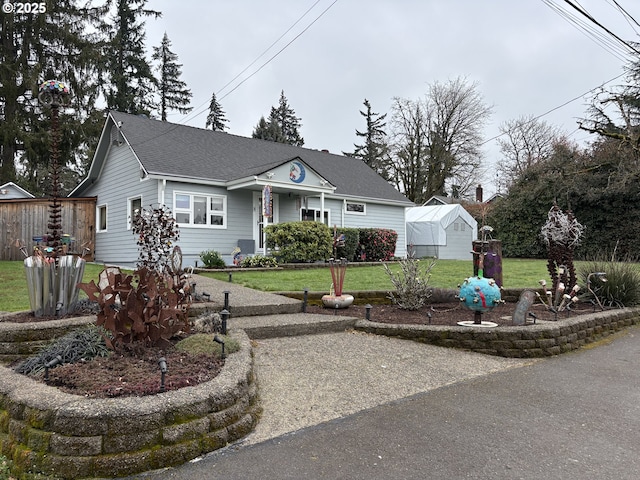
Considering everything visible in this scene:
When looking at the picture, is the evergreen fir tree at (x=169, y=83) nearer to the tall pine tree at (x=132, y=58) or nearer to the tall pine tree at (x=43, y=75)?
the tall pine tree at (x=132, y=58)

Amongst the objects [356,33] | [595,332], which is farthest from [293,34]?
[595,332]

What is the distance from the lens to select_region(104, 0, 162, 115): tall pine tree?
30.9 m

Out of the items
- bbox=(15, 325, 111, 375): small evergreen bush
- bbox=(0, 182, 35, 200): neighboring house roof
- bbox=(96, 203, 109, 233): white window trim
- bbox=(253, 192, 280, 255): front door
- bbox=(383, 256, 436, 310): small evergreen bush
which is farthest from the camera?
bbox=(0, 182, 35, 200): neighboring house roof

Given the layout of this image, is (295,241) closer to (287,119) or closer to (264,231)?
(264,231)

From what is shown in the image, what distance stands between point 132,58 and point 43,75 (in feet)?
39.3

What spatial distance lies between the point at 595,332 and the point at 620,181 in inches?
584

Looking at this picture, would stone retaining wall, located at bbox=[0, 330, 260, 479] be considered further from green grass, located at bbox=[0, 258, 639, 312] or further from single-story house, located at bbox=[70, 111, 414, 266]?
single-story house, located at bbox=[70, 111, 414, 266]

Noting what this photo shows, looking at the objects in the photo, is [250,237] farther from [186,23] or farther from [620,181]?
[620,181]

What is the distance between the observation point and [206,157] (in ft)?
50.5

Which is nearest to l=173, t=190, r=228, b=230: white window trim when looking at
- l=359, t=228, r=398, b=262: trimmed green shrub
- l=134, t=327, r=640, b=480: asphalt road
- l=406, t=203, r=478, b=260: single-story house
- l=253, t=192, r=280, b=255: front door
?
l=253, t=192, r=280, b=255: front door

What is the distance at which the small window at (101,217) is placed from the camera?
16469 millimetres

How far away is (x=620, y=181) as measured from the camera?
17.9 metres

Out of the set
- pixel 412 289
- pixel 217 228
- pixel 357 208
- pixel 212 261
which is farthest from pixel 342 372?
pixel 357 208

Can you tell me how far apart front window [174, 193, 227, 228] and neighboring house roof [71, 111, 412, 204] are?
605 millimetres
